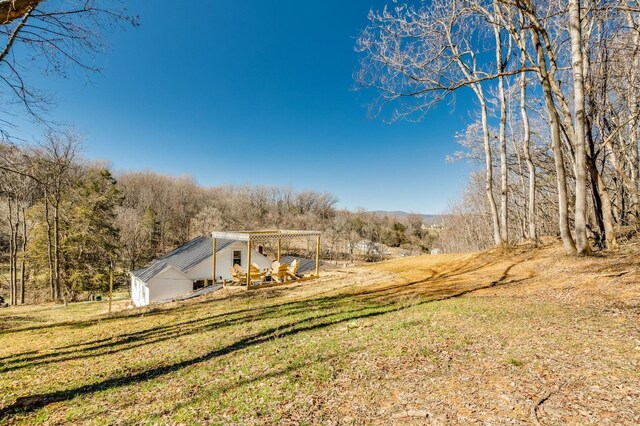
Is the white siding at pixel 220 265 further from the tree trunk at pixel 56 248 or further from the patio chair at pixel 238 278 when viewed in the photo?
the patio chair at pixel 238 278


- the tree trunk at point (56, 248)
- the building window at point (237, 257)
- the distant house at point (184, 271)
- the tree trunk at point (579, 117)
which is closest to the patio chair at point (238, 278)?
the distant house at point (184, 271)

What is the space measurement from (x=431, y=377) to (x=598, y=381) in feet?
5.47

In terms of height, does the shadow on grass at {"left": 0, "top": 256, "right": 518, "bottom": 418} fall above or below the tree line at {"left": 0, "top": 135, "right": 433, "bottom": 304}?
below

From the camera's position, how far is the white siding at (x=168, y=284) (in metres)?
22.5

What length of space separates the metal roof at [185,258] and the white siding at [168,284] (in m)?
0.37

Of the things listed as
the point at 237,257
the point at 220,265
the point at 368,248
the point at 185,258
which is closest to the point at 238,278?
the point at 220,265

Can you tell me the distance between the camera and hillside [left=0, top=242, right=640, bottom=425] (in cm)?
317

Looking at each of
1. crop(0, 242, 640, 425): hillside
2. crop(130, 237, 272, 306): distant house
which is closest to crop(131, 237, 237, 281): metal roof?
crop(130, 237, 272, 306): distant house

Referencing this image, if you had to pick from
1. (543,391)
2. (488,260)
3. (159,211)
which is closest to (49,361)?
(543,391)

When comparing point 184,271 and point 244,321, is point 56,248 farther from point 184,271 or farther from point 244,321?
point 244,321

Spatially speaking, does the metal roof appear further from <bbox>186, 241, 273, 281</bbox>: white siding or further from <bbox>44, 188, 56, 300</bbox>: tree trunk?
<bbox>44, 188, 56, 300</bbox>: tree trunk

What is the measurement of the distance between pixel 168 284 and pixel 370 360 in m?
22.6

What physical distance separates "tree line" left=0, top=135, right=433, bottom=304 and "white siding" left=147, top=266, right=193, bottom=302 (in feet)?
12.0

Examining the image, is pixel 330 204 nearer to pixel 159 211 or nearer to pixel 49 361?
pixel 159 211
